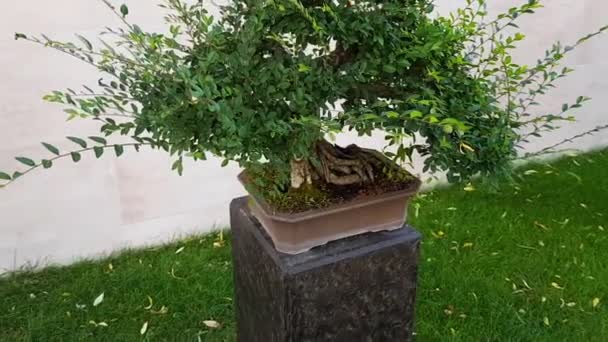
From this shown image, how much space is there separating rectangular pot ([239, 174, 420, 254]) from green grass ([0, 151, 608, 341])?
0.96 meters

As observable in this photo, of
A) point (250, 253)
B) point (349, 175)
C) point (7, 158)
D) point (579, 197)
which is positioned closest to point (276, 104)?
point (349, 175)

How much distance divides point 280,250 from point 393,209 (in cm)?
28

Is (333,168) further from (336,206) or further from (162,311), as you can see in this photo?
(162,311)

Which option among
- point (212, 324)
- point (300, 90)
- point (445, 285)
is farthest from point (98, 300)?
point (300, 90)

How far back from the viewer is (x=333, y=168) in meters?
1.41

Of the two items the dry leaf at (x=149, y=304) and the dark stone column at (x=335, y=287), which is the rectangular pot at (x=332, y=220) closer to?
the dark stone column at (x=335, y=287)

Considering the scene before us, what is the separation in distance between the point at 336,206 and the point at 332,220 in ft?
0.14

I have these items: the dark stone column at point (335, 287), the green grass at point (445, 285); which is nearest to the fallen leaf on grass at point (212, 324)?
the green grass at point (445, 285)

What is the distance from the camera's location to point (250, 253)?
1.48m

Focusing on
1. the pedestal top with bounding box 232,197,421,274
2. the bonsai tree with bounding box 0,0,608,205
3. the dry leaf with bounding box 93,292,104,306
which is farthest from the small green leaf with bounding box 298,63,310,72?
the dry leaf with bounding box 93,292,104,306

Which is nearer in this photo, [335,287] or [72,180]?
[335,287]

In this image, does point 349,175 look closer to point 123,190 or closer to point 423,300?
point 423,300

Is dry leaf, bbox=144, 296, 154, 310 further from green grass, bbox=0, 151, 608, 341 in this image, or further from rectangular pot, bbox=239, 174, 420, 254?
rectangular pot, bbox=239, 174, 420, 254

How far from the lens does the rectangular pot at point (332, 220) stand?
1.31 metres
